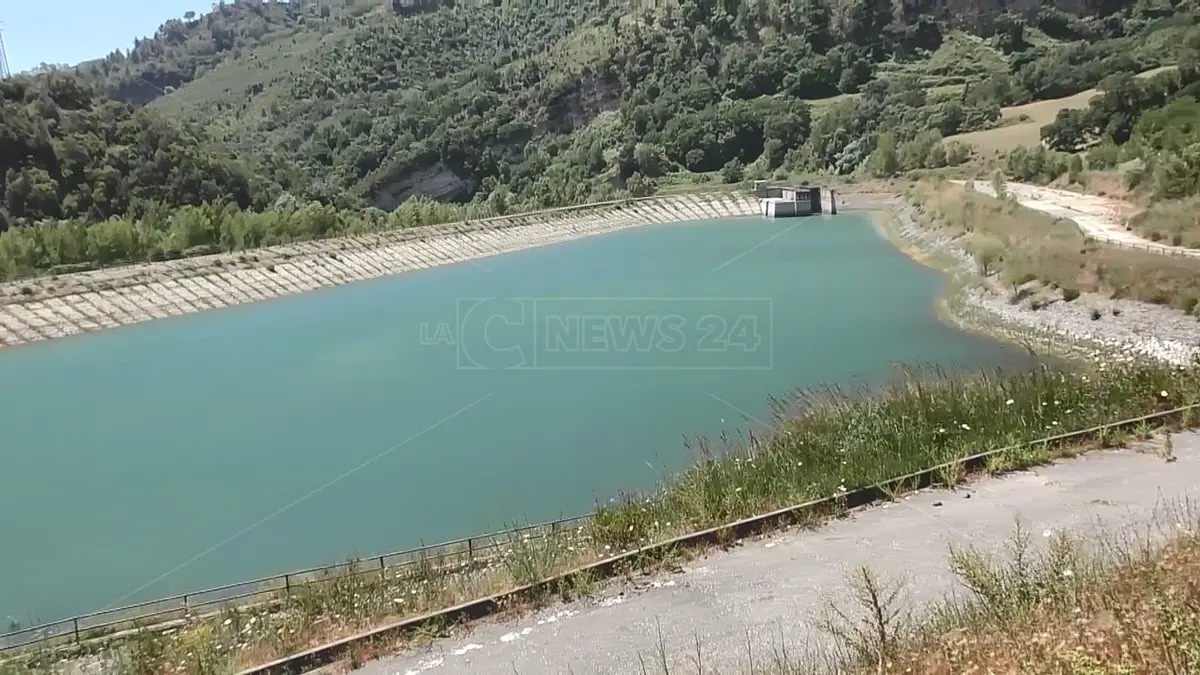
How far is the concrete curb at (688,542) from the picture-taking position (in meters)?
4.48

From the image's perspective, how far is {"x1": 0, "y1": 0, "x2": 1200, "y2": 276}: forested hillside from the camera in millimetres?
39562

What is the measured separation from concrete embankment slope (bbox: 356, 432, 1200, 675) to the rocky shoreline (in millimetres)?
4590

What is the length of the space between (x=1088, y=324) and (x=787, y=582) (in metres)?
10.7

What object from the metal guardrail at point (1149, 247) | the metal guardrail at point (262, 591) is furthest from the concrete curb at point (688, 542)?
the metal guardrail at point (1149, 247)

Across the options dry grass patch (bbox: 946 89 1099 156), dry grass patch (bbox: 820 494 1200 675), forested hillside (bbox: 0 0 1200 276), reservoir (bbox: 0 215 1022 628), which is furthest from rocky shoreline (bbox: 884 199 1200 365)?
dry grass patch (bbox: 946 89 1099 156)

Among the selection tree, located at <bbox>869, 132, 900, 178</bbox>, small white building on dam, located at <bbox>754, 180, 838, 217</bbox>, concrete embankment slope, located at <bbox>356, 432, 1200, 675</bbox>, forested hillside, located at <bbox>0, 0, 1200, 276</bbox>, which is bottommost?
concrete embankment slope, located at <bbox>356, 432, 1200, 675</bbox>

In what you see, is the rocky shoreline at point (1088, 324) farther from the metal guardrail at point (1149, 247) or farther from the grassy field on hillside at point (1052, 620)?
the grassy field on hillside at point (1052, 620)

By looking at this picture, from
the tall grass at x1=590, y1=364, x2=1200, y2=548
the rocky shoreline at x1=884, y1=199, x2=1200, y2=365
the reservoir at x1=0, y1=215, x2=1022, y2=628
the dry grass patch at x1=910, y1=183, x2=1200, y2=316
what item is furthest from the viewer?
the dry grass patch at x1=910, y1=183, x2=1200, y2=316

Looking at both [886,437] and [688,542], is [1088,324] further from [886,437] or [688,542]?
[688,542]

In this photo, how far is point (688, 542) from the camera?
5441mm

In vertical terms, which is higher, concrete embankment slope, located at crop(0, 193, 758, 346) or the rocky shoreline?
concrete embankment slope, located at crop(0, 193, 758, 346)

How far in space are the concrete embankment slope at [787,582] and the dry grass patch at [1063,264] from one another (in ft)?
27.2

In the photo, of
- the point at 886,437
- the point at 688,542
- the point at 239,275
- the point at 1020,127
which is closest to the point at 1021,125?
the point at 1020,127

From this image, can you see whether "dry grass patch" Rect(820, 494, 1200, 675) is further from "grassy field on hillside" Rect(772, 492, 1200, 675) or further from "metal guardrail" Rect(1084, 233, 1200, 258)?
"metal guardrail" Rect(1084, 233, 1200, 258)
